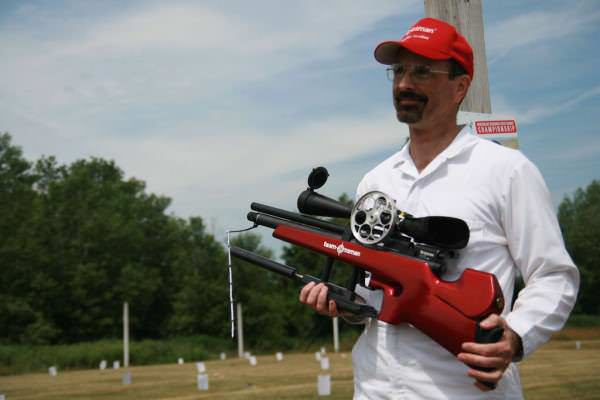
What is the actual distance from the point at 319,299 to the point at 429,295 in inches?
21.5

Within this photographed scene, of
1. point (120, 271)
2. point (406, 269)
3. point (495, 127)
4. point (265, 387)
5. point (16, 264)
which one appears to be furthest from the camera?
point (120, 271)

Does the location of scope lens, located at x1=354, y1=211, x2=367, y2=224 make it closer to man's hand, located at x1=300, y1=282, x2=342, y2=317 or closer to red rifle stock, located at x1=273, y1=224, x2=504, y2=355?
red rifle stock, located at x1=273, y1=224, x2=504, y2=355

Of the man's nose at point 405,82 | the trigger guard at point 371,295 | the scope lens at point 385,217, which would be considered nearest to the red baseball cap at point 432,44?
the man's nose at point 405,82

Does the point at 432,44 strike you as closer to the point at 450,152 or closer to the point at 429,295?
the point at 450,152

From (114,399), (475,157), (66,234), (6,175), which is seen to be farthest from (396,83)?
(6,175)

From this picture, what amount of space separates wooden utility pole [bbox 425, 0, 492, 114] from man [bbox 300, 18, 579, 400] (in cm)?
223

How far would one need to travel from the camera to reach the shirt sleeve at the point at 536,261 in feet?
9.45

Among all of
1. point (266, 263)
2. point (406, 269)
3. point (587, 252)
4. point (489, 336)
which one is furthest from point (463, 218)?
point (587, 252)

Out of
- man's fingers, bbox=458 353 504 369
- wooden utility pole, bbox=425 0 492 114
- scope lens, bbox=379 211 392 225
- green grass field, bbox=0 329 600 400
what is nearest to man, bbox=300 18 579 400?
man's fingers, bbox=458 353 504 369

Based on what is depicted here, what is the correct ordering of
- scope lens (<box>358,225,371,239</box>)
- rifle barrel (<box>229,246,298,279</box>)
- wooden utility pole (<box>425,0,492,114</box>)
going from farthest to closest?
wooden utility pole (<box>425,0,492,114</box>), rifle barrel (<box>229,246,298,279</box>), scope lens (<box>358,225,371,239</box>)

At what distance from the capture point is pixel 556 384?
60.7ft

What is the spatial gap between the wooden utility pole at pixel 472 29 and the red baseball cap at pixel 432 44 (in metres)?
2.20

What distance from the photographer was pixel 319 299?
11.0 ft

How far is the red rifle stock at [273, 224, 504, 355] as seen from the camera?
111 inches
